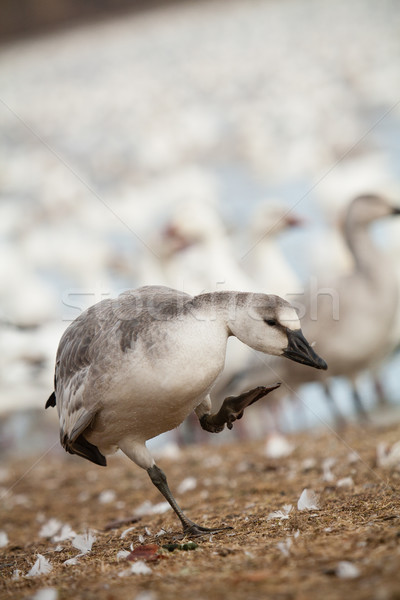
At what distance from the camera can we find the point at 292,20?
8.91m

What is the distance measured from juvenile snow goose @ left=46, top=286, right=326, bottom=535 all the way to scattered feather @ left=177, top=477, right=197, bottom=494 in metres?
1.38

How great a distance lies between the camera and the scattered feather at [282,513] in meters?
2.46

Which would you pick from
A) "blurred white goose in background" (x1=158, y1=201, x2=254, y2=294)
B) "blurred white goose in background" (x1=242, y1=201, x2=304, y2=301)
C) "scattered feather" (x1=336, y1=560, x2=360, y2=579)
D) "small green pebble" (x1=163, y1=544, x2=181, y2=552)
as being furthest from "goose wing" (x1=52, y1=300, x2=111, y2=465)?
"blurred white goose in background" (x1=242, y1=201, x2=304, y2=301)

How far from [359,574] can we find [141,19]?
8.58 m

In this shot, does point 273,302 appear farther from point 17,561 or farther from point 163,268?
point 163,268

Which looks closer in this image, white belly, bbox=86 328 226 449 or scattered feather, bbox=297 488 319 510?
white belly, bbox=86 328 226 449

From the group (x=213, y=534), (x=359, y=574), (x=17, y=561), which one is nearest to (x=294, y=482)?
(x=213, y=534)

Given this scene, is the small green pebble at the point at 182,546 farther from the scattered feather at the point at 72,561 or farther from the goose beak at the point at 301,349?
the goose beak at the point at 301,349

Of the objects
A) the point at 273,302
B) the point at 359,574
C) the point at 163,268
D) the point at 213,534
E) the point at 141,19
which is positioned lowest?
the point at 163,268

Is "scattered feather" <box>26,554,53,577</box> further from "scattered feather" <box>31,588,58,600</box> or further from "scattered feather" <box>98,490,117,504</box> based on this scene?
"scattered feather" <box>98,490,117,504</box>

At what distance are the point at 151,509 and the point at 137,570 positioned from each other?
4.98ft

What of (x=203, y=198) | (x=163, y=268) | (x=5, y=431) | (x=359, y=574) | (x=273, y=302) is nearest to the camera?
(x=359, y=574)

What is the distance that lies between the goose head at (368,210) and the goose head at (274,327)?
11.3 feet

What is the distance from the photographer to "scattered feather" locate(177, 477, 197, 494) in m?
3.84
